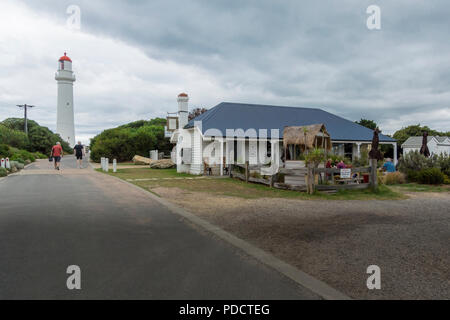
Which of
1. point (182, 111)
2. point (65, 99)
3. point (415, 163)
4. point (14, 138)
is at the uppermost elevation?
point (65, 99)

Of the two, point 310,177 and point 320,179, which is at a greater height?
point 310,177

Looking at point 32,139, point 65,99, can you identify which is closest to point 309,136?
point 32,139

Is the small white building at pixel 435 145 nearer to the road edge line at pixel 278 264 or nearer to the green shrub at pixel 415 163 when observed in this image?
the green shrub at pixel 415 163

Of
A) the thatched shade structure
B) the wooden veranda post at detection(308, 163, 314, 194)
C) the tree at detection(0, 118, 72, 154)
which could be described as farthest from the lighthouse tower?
the wooden veranda post at detection(308, 163, 314, 194)

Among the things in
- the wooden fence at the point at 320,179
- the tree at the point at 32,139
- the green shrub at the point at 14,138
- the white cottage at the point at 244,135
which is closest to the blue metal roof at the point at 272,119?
the white cottage at the point at 244,135

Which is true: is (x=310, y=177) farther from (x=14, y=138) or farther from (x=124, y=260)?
(x=14, y=138)

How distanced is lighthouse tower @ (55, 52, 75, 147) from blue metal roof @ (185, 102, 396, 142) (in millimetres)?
50289

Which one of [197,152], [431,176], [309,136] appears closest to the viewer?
[431,176]

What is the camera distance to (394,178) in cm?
1592

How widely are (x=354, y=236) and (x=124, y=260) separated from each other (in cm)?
388

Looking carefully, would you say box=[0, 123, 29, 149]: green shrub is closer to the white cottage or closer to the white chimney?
the white cottage

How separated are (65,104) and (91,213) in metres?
65.3

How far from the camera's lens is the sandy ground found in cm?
396
